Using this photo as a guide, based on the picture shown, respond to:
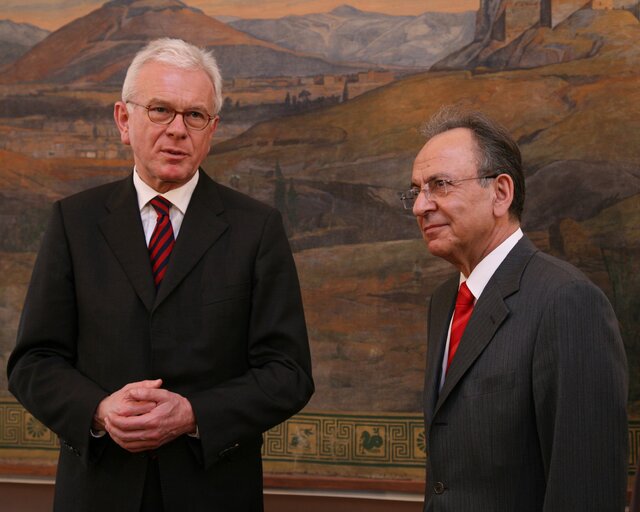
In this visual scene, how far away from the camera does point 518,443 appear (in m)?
2.19

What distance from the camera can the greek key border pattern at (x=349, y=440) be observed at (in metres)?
4.61

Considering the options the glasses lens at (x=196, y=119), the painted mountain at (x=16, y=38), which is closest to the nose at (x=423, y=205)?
the glasses lens at (x=196, y=119)

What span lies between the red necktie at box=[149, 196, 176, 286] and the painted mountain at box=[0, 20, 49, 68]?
311 cm

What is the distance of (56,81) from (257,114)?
1361 mm

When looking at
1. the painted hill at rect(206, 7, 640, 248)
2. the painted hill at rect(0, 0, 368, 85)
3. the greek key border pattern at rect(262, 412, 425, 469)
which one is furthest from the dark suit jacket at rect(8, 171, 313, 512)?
the painted hill at rect(0, 0, 368, 85)

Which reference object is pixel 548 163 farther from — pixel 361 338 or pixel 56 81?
pixel 56 81

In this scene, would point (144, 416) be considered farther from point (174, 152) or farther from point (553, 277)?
point (553, 277)

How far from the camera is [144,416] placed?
7.72 ft

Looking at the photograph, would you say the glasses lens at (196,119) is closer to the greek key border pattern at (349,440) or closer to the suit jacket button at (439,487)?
the suit jacket button at (439,487)

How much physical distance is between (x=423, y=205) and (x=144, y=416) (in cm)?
106

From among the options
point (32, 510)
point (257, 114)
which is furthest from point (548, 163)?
point (32, 510)

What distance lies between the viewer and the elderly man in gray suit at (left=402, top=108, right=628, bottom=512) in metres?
2.07

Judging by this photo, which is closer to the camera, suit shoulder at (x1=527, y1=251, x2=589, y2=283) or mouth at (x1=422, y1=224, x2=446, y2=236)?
suit shoulder at (x1=527, y1=251, x2=589, y2=283)

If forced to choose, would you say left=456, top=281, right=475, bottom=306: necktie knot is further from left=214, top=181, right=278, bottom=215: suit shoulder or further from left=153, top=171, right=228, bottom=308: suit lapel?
left=153, top=171, right=228, bottom=308: suit lapel
